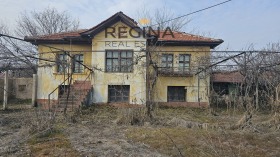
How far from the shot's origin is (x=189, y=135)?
9031 millimetres

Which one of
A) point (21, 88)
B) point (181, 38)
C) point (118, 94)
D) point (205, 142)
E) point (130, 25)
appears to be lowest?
point (205, 142)

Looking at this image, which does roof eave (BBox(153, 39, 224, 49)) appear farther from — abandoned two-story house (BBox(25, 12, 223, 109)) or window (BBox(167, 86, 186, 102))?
window (BBox(167, 86, 186, 102))

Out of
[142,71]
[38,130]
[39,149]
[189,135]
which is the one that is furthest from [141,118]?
[142,71]

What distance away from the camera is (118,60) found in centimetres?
1941

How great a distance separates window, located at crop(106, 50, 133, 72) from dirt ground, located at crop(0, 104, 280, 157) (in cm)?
762

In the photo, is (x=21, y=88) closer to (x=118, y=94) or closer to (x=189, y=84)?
(x=118, y=94)

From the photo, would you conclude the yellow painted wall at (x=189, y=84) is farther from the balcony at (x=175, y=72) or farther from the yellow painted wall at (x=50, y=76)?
the yellow painted wall at (x=50, y=76)

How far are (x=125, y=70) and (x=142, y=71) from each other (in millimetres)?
1090

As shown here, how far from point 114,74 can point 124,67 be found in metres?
0.78

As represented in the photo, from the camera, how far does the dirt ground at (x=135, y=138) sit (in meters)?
7.21

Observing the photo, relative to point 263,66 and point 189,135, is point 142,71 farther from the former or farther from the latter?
point 189,135

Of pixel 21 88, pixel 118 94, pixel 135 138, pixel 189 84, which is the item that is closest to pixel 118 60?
pixel 118 94

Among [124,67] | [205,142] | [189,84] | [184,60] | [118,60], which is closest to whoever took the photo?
[205,142]

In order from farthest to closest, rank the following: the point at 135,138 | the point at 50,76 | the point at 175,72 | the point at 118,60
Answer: the point at 50,76 → the point at 175,72 → the point at 118,60 → the point at 135,138
